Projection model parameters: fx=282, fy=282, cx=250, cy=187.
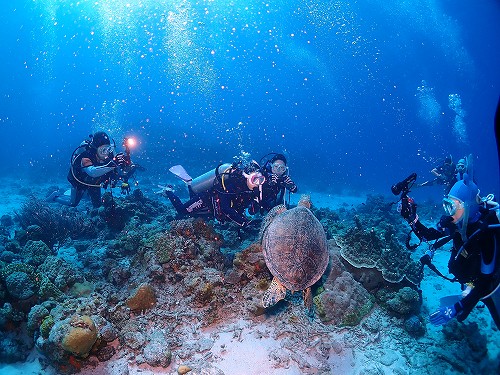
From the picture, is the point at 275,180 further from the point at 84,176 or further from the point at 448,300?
the point at 84,176

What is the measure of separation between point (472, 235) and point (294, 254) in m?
2.62

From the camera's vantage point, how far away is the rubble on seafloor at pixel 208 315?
167 inches

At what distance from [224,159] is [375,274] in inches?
894

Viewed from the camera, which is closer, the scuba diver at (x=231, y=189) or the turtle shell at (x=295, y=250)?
the turtle shell at (x=295, y=250)

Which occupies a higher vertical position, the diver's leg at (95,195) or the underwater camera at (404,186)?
the underwater camera at (404,186)

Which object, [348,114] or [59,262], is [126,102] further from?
[59,262]

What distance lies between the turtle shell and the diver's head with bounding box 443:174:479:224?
79.3 inches

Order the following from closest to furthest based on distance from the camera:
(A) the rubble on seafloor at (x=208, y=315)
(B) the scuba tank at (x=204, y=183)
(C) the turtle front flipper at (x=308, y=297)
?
(A) the rubble on seafloor at (x=208, y=315), (C) the turtle front flipper at (x=308, y=297), (B) the scuba tank at (x=204, y=183)

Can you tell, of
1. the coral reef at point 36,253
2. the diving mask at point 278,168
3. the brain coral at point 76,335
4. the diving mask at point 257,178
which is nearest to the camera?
the brain coral at point 76,335

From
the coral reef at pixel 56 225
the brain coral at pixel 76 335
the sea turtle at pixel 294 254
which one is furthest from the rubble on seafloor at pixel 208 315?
the coral reef at pixel 56 225

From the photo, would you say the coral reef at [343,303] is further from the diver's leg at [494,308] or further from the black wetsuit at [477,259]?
the diver's leg at [494,308]

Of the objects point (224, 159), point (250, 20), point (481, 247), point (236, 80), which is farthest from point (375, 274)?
point (236, 80)

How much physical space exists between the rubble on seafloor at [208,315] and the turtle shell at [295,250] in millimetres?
791

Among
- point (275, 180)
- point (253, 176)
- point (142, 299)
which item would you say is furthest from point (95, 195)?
point (275, 180)
